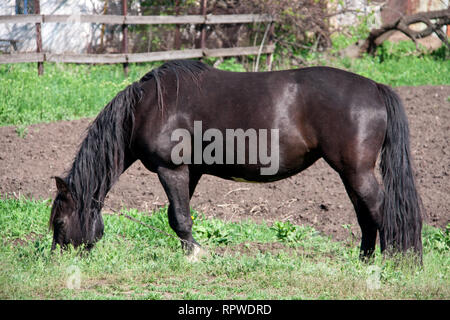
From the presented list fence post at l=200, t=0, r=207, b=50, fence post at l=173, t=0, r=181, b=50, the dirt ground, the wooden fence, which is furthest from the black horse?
fence post at l=173, t=0, r=181, b=50

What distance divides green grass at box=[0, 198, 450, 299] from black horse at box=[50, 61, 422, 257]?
259 mm

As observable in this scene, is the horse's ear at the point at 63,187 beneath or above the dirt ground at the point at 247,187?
above

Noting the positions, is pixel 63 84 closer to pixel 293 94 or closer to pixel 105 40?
pixel 105 40

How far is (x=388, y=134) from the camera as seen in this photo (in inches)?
190

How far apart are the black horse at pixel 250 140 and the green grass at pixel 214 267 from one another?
0.26 metres

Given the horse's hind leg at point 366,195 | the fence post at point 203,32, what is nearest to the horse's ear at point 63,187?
the horse's hind leg at point 366,195

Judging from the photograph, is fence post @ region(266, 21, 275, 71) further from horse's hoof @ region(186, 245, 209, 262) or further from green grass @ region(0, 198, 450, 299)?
horse's hoof @ region(186, 245, 209, 262)

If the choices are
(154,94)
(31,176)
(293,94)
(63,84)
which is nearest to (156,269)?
(154,94)

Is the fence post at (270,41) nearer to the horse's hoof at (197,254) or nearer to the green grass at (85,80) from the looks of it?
the green grass at (85,80)

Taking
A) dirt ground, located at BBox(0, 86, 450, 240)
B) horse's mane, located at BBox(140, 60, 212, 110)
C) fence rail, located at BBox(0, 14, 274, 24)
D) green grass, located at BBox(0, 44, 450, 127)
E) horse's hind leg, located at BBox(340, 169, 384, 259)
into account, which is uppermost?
horse's mane, located at BBox(140, 60, 212, 110)

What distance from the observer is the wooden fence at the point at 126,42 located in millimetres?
10648

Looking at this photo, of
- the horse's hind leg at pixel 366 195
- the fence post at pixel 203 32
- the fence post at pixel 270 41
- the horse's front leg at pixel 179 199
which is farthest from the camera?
the fence post at pixel 270 41

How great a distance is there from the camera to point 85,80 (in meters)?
11.2

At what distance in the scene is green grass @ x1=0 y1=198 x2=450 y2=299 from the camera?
423 cm
